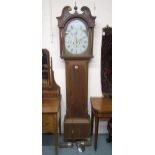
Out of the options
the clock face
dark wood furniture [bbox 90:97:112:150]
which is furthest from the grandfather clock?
dark wood furniture [bbox 90:97:112:150]

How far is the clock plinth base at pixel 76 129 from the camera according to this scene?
2.75m

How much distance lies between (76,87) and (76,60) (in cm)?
32

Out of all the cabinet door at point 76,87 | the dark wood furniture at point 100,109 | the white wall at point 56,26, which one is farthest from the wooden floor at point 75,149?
the white wall at point 56,26

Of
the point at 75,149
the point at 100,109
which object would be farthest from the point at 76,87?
the point at 75,149

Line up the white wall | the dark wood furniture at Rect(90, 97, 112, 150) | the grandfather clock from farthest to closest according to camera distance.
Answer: the white wall < the grandfather clock < the dark wood furniture at Rect(90, 97, 112, 150)

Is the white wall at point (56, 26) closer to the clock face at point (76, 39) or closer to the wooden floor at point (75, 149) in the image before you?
the clock face at point (76, 39)

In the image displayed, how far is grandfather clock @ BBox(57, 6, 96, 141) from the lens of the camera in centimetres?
274

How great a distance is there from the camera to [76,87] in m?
2.79

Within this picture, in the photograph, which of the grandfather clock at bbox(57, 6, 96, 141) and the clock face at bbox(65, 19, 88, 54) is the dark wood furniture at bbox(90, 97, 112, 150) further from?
the clock face at bbox(65, 19, 88, 54)

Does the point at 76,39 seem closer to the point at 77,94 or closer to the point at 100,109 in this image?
the point at 77,94
